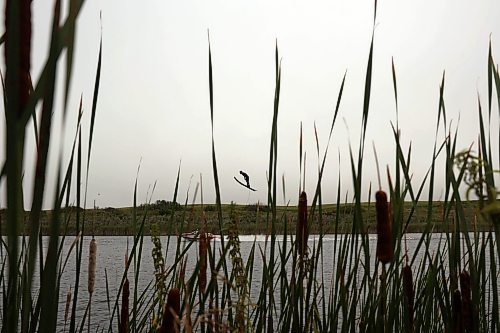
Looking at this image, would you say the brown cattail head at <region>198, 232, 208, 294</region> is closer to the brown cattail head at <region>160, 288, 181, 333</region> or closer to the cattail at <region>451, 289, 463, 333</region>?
the brown cattail head at <region>160, 288, 181, 333</region>

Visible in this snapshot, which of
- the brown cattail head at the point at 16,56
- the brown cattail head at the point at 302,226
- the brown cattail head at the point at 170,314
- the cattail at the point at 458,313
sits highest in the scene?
the brown cattail head at the point at 16,56

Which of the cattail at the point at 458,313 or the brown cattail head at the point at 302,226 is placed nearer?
the cattail at the point at 458,313

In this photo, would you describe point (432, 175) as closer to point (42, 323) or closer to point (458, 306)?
point (458, 306)

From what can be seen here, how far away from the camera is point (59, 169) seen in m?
0.56

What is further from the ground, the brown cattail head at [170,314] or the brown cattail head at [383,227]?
the brown cattail head at [383,227]

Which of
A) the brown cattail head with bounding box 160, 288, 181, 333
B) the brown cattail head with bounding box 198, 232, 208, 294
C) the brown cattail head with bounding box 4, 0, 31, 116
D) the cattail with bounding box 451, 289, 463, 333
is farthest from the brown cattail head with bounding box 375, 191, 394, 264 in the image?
the brown cattail head with bounding box 4, 0, 31, 116

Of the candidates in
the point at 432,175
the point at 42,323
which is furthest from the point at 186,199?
the point at 42,323

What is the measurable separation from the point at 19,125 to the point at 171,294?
0.75 m

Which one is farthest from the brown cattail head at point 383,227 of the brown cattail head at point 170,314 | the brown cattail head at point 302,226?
the brown cattail head at point 302,226

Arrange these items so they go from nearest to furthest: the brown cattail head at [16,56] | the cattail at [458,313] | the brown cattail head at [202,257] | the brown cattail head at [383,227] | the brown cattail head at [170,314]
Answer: the brown cattail head at [16,56], the brown cattail head at [170,314], the brown cattail head at [383,227], the cattail at [458,313], the brown cattail head at [202,257]

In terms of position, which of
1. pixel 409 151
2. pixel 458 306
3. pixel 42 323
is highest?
pixel 409 151

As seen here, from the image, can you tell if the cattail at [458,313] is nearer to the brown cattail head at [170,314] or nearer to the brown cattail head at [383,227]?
the brown cattail head at [383,227]

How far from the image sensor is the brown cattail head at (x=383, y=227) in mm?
1340

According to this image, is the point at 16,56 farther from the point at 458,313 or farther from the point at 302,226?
the point at 302,226
